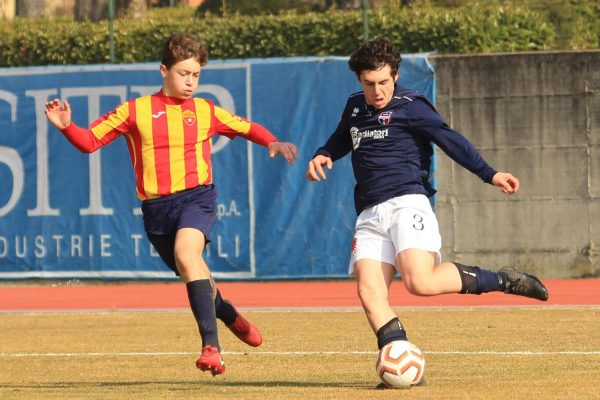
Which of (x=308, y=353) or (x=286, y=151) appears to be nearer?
(x=286, y=151)

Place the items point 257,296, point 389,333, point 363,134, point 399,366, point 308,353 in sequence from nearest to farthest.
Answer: point 399,366, point 389,333, point 363,134, point 308,353, point 257,296

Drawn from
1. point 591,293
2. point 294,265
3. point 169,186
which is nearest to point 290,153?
point 169,186

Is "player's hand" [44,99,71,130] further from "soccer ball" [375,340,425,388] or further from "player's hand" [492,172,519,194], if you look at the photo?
"player's hand" [492,172,519,194]

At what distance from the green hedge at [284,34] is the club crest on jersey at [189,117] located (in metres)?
9.84

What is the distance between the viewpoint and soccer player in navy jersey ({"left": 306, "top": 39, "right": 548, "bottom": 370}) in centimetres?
788

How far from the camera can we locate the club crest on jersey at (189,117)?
28.6 ft

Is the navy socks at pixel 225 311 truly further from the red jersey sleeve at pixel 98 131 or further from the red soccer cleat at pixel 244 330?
the red jersey sleeve at pixel 98 131

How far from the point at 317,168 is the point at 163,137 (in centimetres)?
111

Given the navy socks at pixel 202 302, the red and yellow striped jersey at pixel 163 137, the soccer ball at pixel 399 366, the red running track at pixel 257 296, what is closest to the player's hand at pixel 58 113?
the red and yellow striped jersey at pixel 163 137

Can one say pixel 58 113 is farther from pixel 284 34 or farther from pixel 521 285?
pixel 284 34

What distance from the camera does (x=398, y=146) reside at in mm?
8094

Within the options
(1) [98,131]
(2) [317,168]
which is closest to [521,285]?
(2) [317,168]

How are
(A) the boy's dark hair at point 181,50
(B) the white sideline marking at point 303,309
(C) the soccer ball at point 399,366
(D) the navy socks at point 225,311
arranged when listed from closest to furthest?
(C) the soccer ball at point 399,366 < (A) the boy's dark hair at point 181,50 < (D) the navy socks at point 225,311 < (B) the white sideline marking at point 303,309

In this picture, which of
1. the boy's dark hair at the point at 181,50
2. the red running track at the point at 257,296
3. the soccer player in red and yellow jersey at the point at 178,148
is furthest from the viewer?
the red running track at the point at 257,296
